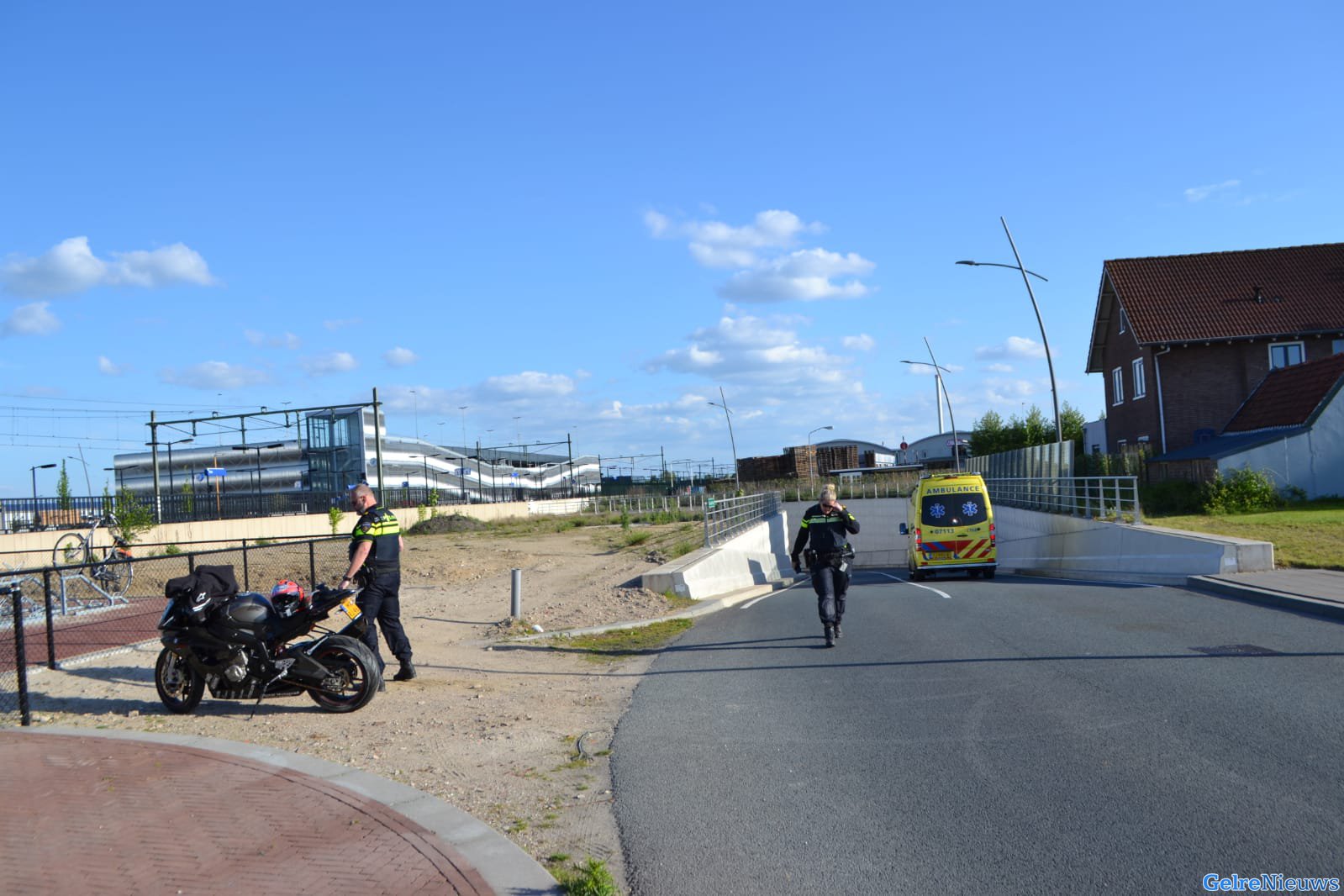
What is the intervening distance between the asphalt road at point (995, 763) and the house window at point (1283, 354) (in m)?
31.0

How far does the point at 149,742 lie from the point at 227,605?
1561mm

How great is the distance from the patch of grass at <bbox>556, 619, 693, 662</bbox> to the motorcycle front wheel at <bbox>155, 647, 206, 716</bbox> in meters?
4.80

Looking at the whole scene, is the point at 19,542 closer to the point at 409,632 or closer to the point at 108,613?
the point at 108,613

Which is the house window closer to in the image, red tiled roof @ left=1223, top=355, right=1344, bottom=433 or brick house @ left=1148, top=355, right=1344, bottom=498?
red tiled roof @ left=1223, top=355, right=1344, bottom=433

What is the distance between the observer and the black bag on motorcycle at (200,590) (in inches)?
360

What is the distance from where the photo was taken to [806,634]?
13.8 m

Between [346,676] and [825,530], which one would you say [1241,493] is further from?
[346,676]

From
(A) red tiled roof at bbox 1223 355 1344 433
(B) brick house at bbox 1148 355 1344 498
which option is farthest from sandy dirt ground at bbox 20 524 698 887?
(A) red tiled roof at bbox 1223 355 1344 433

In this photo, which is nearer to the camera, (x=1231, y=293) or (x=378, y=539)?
(x=378, y=539)

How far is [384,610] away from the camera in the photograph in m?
10.3

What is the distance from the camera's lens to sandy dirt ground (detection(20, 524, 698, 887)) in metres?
6.41

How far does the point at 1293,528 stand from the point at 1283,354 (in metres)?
20.0

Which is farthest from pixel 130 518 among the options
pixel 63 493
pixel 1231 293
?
pixel 1231 293

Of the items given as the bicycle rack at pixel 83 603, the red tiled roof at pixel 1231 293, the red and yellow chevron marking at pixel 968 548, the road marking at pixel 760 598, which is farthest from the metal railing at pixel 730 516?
the red tiled roof at pixel 1231 293
